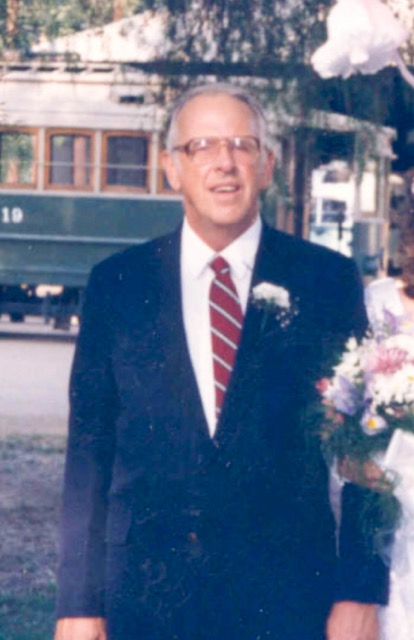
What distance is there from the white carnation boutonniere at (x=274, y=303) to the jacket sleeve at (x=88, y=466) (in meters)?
0.32

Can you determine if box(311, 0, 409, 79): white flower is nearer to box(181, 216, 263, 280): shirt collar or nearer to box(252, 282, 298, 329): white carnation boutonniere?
box(181, 216, 263, 280): shirt collar

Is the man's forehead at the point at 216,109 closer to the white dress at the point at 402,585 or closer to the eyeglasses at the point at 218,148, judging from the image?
the eyeglasses at the point at 218,148

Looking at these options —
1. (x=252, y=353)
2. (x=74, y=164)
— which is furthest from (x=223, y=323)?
(x=74, y=164)

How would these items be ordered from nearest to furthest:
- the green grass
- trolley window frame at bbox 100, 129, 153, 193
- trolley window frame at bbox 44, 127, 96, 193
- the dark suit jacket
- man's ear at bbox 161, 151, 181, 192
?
the dark suit jacket, man's ear at bbox 161, 151, 181, 192, the green grass, trolley window frame at bbox 100, 129, 153, 193, trolley window frame at bbox 44, 127, 96, 193

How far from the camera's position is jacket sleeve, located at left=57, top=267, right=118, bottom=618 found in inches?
122

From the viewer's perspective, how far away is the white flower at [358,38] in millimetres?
3242

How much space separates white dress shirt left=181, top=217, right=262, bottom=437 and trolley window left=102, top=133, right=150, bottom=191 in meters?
15.9

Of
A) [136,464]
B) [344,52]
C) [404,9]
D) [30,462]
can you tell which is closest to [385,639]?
[136,464]

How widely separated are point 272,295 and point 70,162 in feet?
55.6

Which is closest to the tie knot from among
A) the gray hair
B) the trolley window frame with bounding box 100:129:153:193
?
the gray hair

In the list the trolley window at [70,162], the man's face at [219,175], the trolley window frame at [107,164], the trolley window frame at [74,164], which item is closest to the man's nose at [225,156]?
the man's face at [219,175]

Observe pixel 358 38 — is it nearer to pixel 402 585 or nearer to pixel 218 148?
pixel 218 148

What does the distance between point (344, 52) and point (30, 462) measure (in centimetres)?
730

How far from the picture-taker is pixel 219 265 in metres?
3.13
